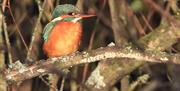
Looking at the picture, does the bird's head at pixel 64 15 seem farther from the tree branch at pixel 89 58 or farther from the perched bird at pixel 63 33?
the tree branch at pixel 89 58

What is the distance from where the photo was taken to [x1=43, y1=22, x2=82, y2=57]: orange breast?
8.59 ft

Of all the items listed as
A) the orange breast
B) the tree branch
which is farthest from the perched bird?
the tree branch

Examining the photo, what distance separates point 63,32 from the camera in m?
2.64

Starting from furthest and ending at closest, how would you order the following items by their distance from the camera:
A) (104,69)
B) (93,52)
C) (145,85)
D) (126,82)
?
1. (145,85)
2. (126,82)
3. (104,69)
4. (93,52)

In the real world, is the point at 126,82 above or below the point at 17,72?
below

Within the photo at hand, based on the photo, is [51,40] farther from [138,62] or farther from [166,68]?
[166,68]

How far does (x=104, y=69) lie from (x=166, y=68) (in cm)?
77

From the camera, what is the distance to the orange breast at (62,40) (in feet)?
8.59

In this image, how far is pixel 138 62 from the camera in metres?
2.58

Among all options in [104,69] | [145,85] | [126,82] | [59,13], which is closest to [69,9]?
[59,13]

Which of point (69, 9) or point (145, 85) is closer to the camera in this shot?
point (69, 9)

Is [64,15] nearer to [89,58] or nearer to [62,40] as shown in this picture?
[62,40]

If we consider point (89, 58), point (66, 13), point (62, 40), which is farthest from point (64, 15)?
point (89, 58)

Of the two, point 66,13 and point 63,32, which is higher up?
point 66,13
